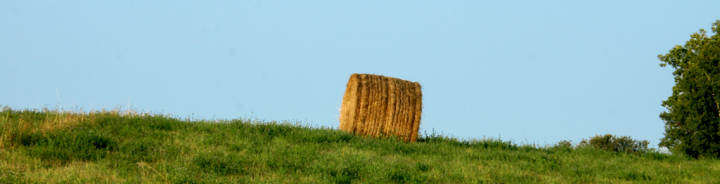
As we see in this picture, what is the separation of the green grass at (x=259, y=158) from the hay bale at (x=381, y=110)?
56 centimetres

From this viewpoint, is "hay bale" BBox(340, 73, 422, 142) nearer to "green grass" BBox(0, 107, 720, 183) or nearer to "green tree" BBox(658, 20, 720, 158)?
"green grass" BBox(0, 107, 720, 183)

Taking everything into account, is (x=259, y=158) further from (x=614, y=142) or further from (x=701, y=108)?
(x=614, y=142)

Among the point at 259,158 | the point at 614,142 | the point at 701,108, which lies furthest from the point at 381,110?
the point at 614,142

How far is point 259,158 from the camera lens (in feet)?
35.9

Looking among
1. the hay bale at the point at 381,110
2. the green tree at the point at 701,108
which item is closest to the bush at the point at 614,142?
the green tree at the point at 701,108

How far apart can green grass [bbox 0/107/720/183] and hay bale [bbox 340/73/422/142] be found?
556 millimetres

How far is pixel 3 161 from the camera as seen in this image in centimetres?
998

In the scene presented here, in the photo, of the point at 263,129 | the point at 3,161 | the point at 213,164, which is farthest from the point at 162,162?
the point at 263,129

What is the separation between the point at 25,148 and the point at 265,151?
194 inches

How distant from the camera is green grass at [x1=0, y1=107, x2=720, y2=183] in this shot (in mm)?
9594

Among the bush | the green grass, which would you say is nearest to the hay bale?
the green grass

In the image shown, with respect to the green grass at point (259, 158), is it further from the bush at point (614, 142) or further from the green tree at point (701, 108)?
the bush at point (614, 142)

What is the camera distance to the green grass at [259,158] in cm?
959

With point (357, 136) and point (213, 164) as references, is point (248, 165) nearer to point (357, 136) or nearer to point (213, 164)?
point (213, 164)
